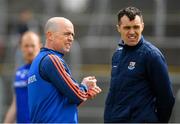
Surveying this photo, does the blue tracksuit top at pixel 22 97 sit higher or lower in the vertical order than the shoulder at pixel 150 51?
lower

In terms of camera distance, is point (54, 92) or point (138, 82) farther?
point (138, 82)

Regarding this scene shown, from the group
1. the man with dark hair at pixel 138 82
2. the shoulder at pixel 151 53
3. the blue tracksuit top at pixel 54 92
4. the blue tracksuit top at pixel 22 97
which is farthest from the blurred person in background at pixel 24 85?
the shoulder at pixel 151 53

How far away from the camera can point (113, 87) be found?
808cm

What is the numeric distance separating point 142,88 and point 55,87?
91 centimetres

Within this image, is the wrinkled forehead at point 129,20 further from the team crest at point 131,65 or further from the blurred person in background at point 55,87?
the blurred person in background at point 55,87

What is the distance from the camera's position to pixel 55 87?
766cm

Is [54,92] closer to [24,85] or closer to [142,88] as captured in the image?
[142,88]

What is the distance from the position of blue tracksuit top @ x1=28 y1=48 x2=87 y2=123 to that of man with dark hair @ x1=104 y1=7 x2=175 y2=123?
461mm

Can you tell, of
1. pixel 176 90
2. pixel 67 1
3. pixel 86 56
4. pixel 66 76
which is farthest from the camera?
pixel 67 1

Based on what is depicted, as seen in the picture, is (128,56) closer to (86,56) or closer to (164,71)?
(164,71)

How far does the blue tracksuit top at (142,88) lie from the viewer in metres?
7.90

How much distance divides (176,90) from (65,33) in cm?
807

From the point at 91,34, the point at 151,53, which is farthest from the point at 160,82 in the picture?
the point at 91,34

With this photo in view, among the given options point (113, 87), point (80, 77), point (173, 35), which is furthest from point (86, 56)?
point (113, 87)
